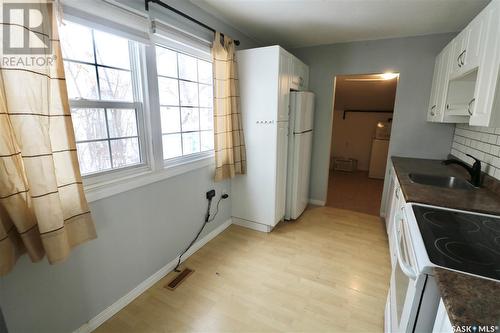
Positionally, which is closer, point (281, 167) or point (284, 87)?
Answer: point (284, 87)

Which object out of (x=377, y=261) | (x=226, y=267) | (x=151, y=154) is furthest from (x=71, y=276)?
(x=377, y=261)

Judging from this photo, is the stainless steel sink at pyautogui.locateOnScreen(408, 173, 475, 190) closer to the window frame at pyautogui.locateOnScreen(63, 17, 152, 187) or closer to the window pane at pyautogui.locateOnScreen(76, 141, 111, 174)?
the window frame at pyautogui.locateOnScreen(63, 17, 152, 187)

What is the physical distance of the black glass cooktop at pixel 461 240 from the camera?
85 centimetres

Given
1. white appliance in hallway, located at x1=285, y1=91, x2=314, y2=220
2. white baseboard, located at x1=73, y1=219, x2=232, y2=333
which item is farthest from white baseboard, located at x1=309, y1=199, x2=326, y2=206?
white baseboard, located at x1=73, y1=219, x2=232, y2=333

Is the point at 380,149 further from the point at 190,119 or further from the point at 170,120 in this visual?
the point at 170,120

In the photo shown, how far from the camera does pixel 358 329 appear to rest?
5.10 feet

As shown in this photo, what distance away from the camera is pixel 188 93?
2213 millimetres

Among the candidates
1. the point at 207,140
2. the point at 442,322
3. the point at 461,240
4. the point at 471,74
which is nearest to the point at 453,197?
the point at 461,240

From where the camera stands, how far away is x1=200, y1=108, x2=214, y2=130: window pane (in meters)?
2.42

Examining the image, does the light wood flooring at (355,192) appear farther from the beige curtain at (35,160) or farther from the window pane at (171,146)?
the beige curtain at (35,160)

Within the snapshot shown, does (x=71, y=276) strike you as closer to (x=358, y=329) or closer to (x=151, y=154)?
(x=151, y=154)

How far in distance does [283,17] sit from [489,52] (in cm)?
164

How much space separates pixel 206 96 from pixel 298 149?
4.13 feet

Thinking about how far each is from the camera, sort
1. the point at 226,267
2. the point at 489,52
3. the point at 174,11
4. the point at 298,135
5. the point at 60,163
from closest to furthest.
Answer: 1. the point at 60,163
2. the point at 489,52
3. the point at 174,11
4. the point at 226,267
5. the point at 298,135
